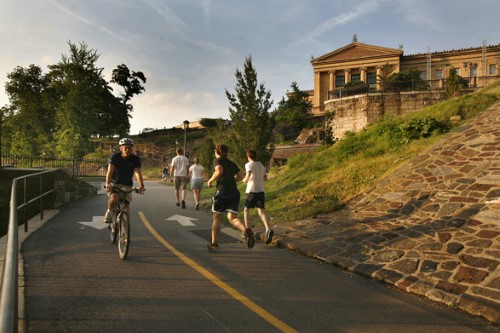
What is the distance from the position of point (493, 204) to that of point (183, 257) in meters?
6.66

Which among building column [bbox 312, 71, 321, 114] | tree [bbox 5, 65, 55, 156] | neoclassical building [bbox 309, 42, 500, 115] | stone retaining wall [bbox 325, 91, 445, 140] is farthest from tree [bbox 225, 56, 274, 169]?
tree [bbox 5, 65, 55, 156]

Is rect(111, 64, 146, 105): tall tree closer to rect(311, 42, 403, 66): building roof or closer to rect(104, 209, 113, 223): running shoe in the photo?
rect(311, 42, 403, 66): building roof

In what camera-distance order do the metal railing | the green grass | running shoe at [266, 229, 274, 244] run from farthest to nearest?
the metal railing < the green grass < running shoe at [266, 229, 274, 244]

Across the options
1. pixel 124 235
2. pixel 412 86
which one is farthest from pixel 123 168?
pixel 412 86

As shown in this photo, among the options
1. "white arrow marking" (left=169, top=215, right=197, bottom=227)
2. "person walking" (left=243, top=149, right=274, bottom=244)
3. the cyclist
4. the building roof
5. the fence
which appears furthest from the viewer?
the building roof

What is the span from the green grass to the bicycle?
420 centimetres

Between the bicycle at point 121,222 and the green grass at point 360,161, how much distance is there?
4.20 meters

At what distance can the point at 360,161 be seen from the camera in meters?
14.9

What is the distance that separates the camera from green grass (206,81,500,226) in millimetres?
11773

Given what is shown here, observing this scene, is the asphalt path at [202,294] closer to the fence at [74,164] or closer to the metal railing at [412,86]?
the fence at [74,164]

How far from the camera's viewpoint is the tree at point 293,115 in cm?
4609

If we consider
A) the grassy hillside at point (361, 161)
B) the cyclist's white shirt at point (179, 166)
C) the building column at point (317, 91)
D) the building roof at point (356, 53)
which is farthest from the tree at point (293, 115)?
the cyclist's white shirt at point (179, 166)

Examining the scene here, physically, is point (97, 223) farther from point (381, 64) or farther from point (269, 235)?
point (381, 64)

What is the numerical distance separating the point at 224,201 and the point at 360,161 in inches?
359
